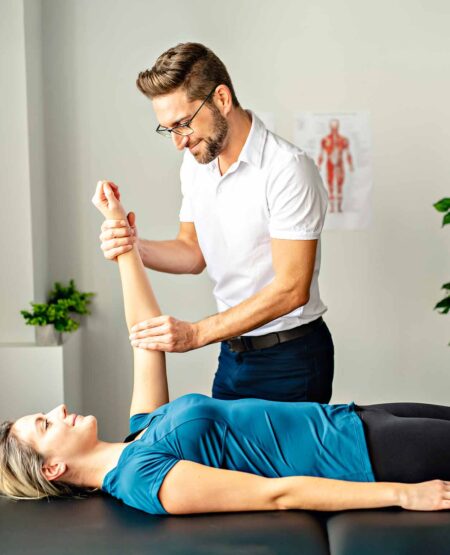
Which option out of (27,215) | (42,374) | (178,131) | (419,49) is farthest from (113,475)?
(419,49)

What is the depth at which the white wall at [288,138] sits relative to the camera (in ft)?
12.1

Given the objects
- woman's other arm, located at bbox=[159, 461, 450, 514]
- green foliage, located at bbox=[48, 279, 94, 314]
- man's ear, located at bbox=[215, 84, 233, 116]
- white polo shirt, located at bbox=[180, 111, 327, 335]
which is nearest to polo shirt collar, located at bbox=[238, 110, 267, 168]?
white polo shirt, located at bbox=[180, 111, 327, 335]

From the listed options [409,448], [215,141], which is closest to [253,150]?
[215,141]

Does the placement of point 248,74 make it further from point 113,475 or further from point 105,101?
point 113,475

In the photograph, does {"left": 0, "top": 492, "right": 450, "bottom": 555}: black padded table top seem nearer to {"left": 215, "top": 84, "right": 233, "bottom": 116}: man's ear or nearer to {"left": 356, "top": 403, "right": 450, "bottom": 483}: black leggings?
{"left": 356, "top": 403, "right": 450, "bottom": 483}: black leggings

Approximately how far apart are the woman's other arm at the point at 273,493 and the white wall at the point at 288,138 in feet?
6.79

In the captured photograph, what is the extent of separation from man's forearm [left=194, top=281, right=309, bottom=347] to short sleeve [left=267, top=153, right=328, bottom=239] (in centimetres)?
15

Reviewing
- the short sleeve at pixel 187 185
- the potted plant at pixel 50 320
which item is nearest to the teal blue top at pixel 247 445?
the short sleeve at pixel 187 185

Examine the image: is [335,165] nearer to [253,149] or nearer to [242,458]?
[253,149]

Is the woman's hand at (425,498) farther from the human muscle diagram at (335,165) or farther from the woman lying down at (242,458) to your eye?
the human muscle diagram at (335,165)

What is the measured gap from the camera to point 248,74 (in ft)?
12.2

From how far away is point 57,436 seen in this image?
1951 mm

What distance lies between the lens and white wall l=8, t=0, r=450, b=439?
3689 mm

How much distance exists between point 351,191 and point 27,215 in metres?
1.46
